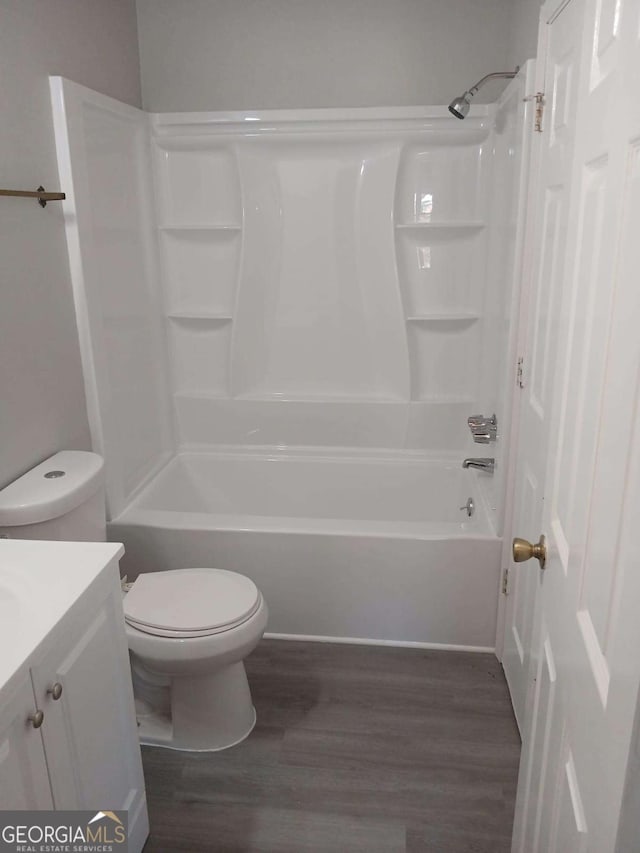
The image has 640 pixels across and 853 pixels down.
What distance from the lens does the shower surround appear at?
97.5 inches

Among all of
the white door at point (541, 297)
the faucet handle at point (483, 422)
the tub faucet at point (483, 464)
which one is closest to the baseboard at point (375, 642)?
the white door at point (541, 297)

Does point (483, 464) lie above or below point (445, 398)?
below

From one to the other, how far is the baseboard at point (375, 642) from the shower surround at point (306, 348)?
18 millimetres

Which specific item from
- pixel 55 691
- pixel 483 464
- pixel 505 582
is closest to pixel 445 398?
pixel 483 464

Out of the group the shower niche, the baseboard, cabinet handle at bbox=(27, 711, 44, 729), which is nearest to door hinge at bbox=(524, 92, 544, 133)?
the shower niche

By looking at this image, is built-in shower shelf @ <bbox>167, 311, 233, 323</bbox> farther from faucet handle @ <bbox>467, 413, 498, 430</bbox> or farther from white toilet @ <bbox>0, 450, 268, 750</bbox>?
faucet handle @ <bbox>467, 413, 498, 430</bbox>

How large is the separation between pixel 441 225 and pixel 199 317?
1157 millimetres

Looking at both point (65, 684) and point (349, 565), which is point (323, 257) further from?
point (65, 684)

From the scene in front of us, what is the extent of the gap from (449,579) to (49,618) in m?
1.55

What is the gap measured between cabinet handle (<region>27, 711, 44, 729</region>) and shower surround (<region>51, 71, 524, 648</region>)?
4.33ft

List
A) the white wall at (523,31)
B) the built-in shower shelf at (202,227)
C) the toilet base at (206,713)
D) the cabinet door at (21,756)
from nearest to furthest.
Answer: the cabinet door at (21,756)
the toilet base at (206,713)
the white wall at (523,31)
the built-in shower shelf at (202,227)

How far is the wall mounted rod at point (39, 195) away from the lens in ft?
6.05

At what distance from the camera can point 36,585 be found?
1.37 meters

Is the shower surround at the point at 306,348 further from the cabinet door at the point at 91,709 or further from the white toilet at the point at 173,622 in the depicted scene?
the cabinet door at the point at 91,709
